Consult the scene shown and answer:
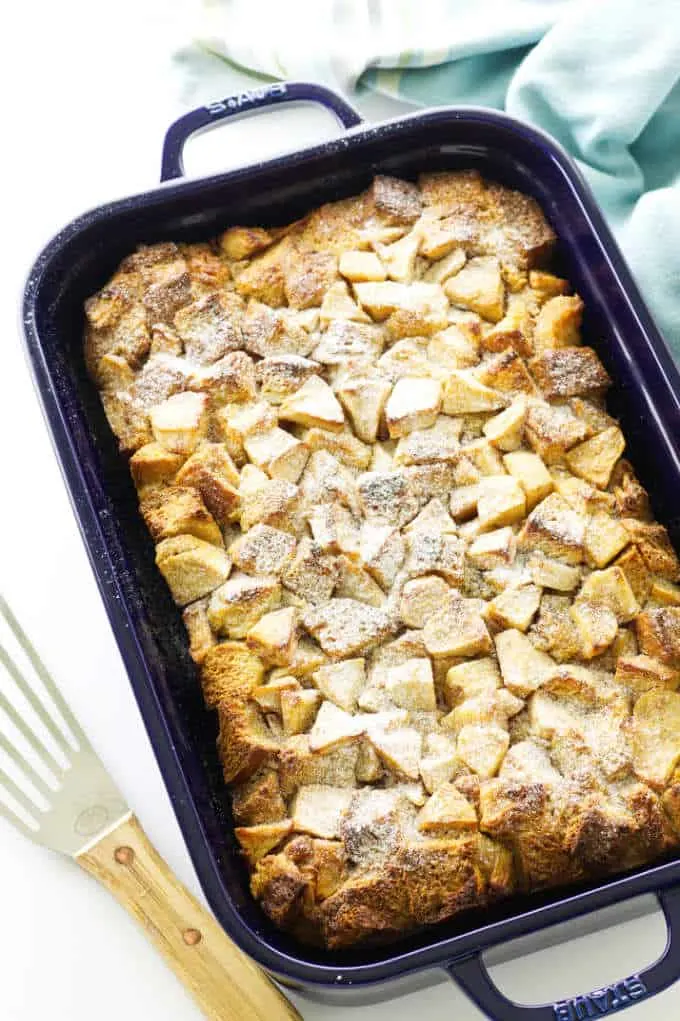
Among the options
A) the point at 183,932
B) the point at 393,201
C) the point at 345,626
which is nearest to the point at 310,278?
the point at 393,201

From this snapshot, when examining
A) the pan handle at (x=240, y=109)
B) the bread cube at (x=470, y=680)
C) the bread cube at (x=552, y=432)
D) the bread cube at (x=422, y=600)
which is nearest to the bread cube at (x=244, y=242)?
the pan handle at (x=240, y=109)

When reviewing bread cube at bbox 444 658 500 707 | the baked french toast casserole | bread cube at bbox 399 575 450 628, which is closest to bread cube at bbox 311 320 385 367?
the baked french toast casserole

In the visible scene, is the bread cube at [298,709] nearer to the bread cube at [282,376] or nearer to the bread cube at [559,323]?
the bread cube at [282,376]

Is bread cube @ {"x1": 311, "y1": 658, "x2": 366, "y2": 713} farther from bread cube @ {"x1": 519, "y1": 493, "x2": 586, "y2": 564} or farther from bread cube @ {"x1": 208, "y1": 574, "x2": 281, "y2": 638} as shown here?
bread cube @ {"x1": 519, "y1": 493, "x2": 586, "y2": 564}

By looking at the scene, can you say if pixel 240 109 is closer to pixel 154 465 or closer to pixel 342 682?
pixel 154 465

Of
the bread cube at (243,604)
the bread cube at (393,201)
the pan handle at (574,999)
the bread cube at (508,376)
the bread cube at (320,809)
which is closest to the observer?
the pan handle at (574,999)

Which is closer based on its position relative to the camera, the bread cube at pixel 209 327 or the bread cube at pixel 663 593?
the bread cube at pixel 663 593
